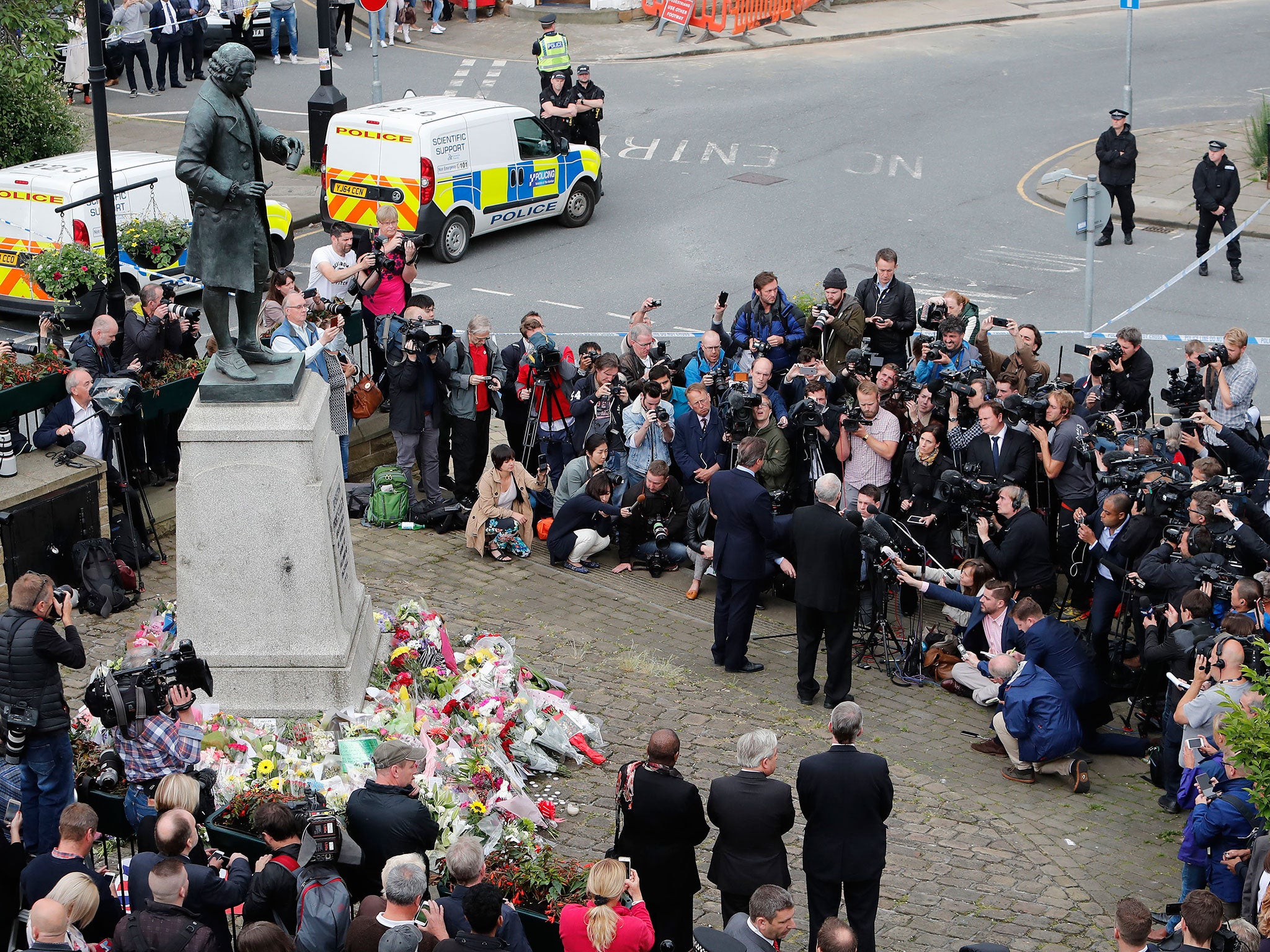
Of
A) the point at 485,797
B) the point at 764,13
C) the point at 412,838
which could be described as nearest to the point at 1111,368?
the point at 485,797

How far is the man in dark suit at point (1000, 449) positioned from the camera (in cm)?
1273

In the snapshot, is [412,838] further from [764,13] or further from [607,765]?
[764,13]

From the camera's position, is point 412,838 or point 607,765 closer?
point 412,838

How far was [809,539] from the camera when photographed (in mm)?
11516

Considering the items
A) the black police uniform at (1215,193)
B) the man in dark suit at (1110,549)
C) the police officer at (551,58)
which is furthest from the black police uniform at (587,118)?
the man in dark suit at (1110,549)

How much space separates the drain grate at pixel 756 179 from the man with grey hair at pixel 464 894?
1870 cm

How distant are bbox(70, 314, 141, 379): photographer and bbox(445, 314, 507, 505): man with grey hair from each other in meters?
2.72

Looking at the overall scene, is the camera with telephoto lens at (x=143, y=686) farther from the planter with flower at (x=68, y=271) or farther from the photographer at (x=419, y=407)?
the planter with flower at (x=68, y=271)

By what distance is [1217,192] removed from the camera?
2084 cm

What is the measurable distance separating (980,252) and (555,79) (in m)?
6.67

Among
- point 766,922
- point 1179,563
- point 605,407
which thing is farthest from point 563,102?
point 766,922

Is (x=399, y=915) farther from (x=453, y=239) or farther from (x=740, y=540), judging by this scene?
(x=453, y=239)

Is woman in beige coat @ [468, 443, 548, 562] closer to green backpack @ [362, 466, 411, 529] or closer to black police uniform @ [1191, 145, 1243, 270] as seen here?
green backpack @ [362, 466, 411, 529]

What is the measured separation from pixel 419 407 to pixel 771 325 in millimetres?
3316
